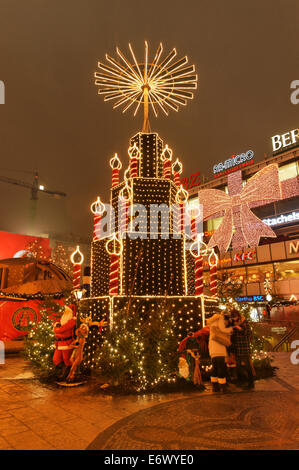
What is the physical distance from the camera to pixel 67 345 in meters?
8.32

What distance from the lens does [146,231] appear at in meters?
11.4

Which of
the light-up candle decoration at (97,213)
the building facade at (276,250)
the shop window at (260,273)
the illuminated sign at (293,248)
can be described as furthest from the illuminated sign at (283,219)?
the light-up candle decoration at (97,213)

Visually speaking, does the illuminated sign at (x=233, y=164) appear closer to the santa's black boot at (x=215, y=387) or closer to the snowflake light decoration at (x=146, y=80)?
the snowflake light decoration at (x=146, y=80)

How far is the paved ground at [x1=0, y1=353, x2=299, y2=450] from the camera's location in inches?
177

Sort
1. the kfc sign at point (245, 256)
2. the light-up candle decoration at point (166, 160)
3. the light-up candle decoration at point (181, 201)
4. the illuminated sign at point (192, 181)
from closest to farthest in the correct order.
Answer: the light-up candle decoration at point (181, 201) → the light-up candle decoration at point (166, 160) → the kfc sign at point (245, 256) → the illuminated sign at point (192, 181)

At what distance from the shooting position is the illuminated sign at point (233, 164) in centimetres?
4170

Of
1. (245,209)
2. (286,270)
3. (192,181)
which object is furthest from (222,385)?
(192,181)

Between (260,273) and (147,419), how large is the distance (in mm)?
34504

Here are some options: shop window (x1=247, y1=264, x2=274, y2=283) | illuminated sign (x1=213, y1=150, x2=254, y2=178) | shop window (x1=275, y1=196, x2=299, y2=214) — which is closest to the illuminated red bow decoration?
shop window (x1=275, y1=196, x2=299, y2=214)

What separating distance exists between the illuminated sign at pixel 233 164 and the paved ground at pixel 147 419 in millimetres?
37860

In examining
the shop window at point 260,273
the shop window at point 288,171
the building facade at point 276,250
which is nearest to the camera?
the building facade at point 276,250

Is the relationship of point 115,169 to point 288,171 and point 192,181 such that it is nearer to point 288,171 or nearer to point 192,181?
point 288,171

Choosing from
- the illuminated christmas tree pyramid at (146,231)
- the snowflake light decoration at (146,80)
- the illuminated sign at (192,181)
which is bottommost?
the illuminated christmas tree pyramid at (146,231)

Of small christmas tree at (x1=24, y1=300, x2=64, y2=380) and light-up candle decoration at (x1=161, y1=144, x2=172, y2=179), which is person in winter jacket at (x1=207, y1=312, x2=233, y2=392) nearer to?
small christmas tree at (x1=24, y1=300, x2=64, y2=380)
